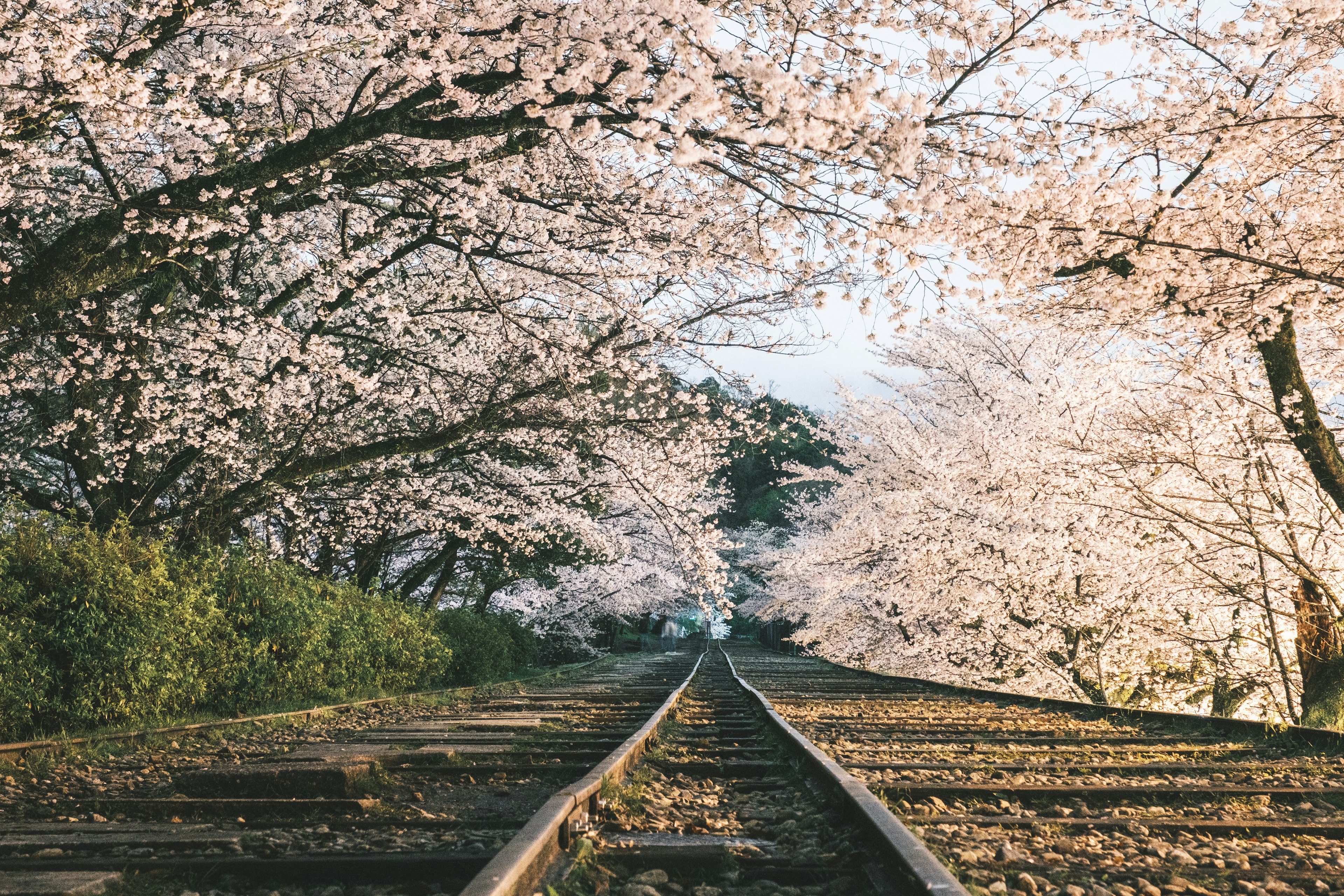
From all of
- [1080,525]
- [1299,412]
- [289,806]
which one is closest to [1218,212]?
[1299,412]

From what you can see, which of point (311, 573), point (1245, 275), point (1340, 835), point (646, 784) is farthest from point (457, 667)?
point (1340, 835)

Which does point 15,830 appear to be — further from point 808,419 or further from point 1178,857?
point 808,419

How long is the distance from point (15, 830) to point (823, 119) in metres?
5.26

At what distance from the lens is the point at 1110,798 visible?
493cm

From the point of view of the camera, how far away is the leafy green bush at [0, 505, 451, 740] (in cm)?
700

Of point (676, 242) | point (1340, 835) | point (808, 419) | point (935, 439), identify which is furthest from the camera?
point (808, 419)

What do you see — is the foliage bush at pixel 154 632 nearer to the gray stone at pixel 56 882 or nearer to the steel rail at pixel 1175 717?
the gray stone at pixel 56 882

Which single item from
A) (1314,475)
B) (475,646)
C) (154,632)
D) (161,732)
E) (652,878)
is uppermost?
(1314,475)

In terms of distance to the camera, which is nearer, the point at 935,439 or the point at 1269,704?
the point at 1269,704

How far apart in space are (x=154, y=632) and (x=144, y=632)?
0.26 feet

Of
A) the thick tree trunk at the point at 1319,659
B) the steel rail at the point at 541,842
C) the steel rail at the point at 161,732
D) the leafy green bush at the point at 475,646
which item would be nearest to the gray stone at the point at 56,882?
the steel rail at the point at 541,842

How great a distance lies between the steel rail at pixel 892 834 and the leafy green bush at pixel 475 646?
12659 mm

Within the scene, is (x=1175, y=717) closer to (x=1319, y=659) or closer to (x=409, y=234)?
(x=1319, y=659)

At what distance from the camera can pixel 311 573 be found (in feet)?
56.0
